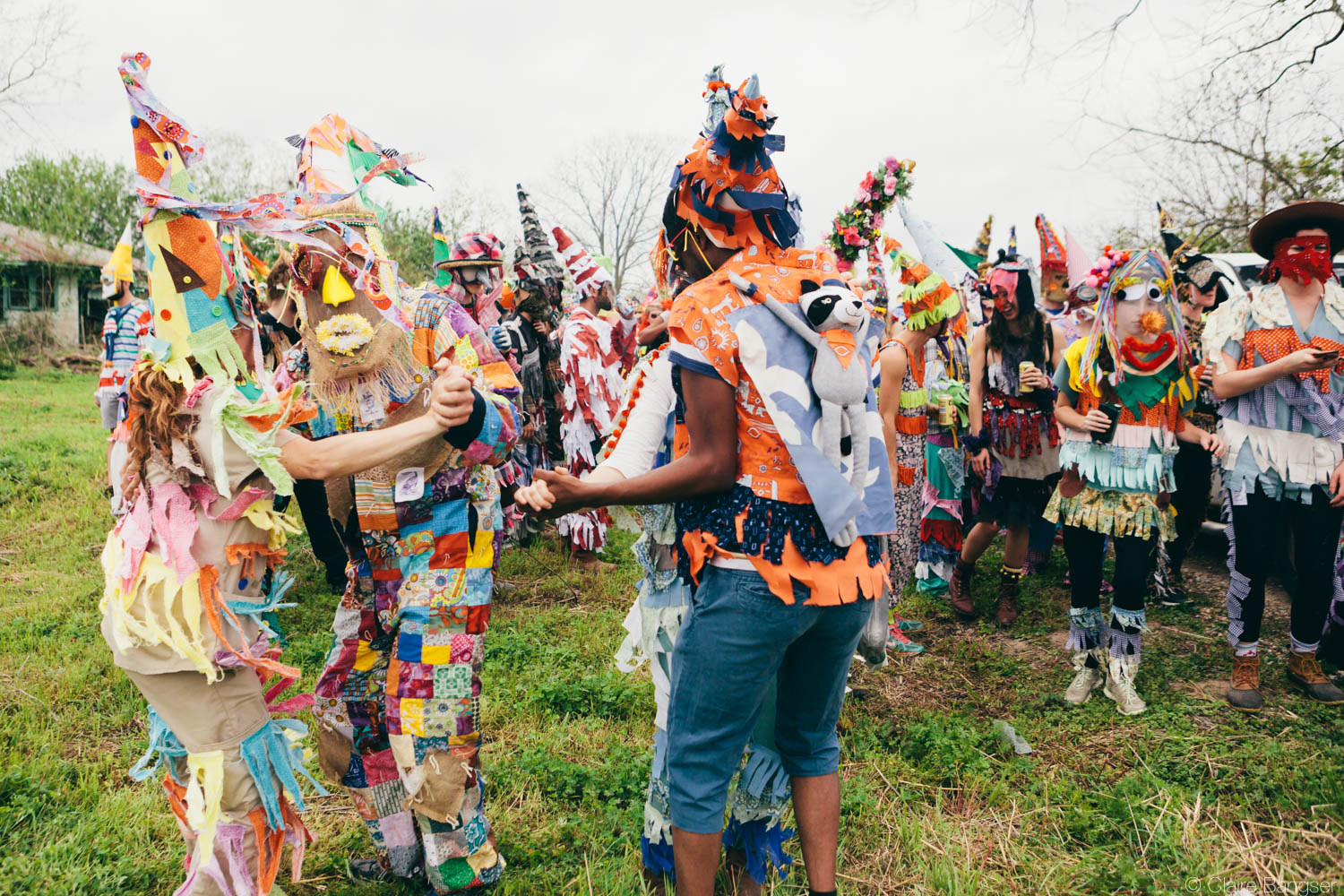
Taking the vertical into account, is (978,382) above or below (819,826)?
above

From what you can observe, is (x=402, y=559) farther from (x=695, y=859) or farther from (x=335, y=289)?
(x=695, y=859)

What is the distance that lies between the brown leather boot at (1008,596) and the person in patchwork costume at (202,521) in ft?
14.2

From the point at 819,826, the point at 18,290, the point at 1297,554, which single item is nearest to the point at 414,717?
the point at 819,826

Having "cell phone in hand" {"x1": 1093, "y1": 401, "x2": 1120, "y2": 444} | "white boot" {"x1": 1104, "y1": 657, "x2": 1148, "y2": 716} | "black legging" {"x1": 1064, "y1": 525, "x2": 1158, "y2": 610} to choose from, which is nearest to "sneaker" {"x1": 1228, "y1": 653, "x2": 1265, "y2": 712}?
"white boot" {"x1": 1104, "y1": 657, "x2": 1148, "y2": 716}

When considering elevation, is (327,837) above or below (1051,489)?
below

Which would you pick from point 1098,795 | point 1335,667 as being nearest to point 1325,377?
point 1335,667

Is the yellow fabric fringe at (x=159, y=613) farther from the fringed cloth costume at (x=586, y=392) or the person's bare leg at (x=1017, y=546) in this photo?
the person's bare leg at (x=1017, y=546)

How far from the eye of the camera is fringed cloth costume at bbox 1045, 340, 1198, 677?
3996 millimetres

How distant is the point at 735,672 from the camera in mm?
2045

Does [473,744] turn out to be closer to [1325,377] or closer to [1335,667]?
[1325,377]

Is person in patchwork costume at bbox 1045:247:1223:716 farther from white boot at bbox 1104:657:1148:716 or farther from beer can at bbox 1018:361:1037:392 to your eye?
beer can at bbox 1018:361:1037:392

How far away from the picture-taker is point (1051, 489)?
17.3ft

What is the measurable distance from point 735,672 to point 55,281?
32527mm

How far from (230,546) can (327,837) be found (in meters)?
1.50
